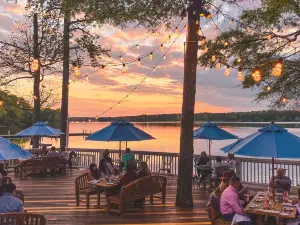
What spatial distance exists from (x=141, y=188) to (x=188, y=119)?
205 centimetres

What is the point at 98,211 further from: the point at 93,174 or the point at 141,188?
the point at 93,174

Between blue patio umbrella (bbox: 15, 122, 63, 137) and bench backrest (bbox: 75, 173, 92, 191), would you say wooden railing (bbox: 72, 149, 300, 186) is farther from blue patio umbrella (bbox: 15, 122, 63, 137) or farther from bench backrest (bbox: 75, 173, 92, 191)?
bench backrest (bbox: 75, 173, 92, 191)

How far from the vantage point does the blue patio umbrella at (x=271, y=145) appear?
6.75 m

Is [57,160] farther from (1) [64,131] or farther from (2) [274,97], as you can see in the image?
(2) [274,97]

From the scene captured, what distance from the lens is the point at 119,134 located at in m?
11.2

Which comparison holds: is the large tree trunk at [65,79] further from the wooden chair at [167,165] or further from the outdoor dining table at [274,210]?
the outdoor dining table at [274,210]

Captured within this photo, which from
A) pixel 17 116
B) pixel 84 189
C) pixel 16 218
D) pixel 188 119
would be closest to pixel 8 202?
pixel 16 218

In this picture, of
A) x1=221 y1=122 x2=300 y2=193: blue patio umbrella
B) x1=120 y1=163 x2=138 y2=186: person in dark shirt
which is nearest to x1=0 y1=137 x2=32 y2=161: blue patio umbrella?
x1=120 y1=163 x2=138 y2=186: person in dark shirt

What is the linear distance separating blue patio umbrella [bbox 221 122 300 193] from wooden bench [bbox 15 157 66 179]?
9.89 metres

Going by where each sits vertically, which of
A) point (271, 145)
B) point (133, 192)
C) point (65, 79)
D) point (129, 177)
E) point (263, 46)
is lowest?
point (133, 192)

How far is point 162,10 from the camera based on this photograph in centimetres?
1080

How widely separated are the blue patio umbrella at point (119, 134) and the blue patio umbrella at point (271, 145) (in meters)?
4.47

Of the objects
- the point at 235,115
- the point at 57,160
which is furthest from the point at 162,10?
the point at 235,115

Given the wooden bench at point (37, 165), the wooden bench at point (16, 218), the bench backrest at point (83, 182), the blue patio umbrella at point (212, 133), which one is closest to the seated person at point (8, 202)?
the wooden bench at point (16, 218)
